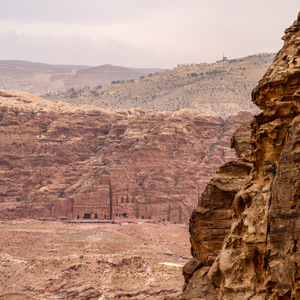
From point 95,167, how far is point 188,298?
79.2m

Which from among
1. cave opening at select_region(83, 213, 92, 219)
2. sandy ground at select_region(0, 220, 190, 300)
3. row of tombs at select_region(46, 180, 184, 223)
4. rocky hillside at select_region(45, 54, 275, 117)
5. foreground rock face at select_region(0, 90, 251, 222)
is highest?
rocky hillside at select_region(45, 54, 275, 117)

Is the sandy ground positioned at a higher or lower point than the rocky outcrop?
lower

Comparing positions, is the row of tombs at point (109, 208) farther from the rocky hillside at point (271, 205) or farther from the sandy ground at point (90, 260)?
the rocky hillside at point (271, 205)

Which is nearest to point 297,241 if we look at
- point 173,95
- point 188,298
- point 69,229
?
point 188,298

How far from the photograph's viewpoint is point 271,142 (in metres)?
16.9

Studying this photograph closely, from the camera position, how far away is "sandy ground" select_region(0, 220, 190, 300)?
60144mm

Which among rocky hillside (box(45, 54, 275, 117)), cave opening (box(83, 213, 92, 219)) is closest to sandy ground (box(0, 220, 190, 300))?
cave opening (box(83, 213, 92, 219))

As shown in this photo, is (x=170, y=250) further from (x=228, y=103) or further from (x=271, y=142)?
(x=228, y=103)

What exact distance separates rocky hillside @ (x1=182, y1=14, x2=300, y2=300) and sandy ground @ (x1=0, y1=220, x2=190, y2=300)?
130ft

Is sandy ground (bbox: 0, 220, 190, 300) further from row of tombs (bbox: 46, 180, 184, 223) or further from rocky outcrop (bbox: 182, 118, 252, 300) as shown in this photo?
rocky outcrop (bbox: 182, 118, 252, 300)

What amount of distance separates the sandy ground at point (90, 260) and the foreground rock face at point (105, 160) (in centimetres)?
566

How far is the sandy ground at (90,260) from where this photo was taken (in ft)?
197

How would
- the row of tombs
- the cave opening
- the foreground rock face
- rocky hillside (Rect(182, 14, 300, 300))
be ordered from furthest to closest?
the foreground rock face
the cave opening
the row of tombs
rocky hillside (Rect(182, 14, 300, 300))

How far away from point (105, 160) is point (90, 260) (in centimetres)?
3636
